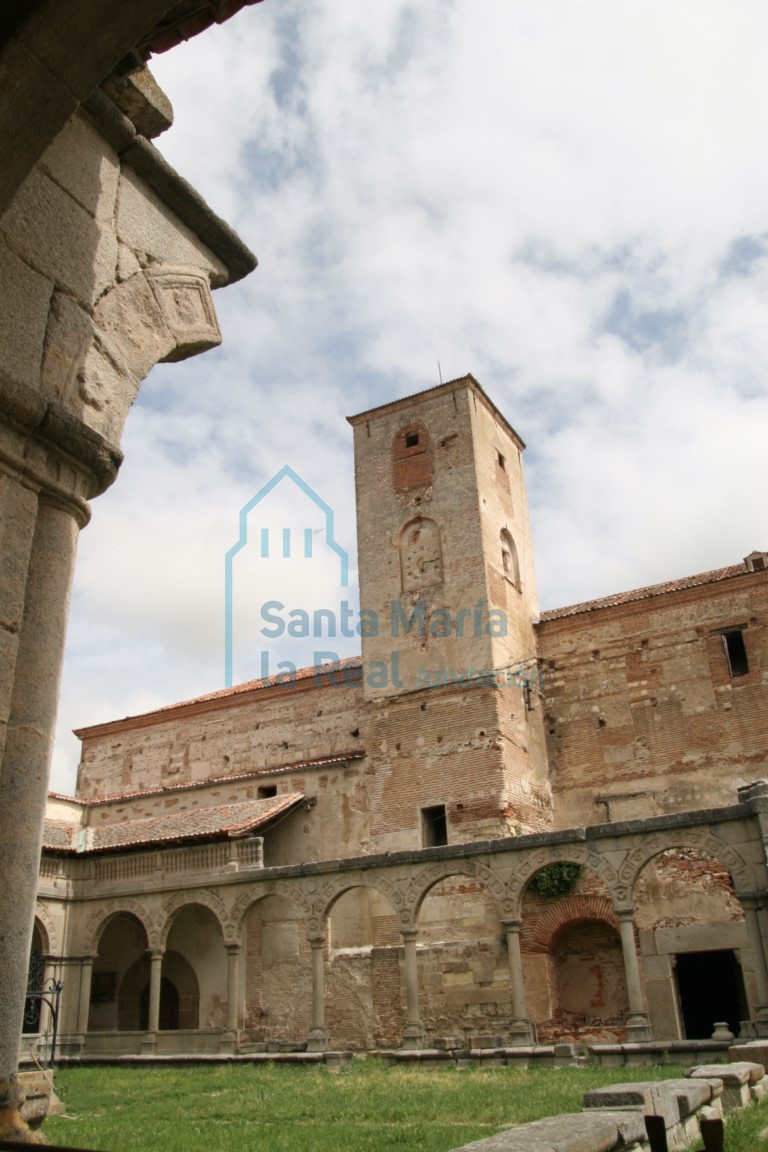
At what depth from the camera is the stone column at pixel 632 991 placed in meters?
12.3

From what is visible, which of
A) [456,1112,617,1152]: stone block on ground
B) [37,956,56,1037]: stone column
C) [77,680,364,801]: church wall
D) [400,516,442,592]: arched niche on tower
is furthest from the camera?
[77,680,364,801]: church wall

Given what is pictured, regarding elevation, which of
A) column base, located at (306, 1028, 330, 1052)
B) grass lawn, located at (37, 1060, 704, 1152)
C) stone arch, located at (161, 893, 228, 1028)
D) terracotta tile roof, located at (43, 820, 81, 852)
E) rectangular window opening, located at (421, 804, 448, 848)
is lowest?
grass lawn, located at (37, 1060, 704, 1152)

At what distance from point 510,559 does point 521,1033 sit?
10.2m

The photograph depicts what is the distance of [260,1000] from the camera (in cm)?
1814

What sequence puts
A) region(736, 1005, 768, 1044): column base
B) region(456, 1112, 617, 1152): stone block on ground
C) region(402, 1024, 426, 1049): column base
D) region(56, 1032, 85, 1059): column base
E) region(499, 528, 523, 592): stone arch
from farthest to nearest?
region(499, 528, 523, 592): stone arch < region(56, 1032, 85, 1059): column base < region(402, 1024, 426, 1049): column base < region(736, 1005, 768, 1044): column base < region(456, 1112, 617, 1152): stone block on ground

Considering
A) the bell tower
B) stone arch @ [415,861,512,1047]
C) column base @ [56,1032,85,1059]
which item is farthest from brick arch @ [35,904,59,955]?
stone arch @ [415,861,512,1047]

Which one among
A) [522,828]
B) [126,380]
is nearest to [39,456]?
[126,380]

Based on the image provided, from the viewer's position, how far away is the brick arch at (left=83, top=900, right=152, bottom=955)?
59.4 ft

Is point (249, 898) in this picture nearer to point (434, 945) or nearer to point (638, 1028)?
point (434, 945)

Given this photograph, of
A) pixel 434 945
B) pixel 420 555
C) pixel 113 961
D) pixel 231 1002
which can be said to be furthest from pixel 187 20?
pixel 113 961

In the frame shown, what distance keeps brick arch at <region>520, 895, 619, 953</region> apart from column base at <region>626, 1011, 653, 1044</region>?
3.48 metres

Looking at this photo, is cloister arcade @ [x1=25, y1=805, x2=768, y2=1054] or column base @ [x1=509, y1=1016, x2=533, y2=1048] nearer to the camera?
column base @ [x1=509, y1=1016, x2=533, y2=1048]

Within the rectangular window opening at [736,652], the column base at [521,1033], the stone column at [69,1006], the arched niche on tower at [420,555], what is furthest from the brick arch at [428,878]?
the stone column at [69,1006]

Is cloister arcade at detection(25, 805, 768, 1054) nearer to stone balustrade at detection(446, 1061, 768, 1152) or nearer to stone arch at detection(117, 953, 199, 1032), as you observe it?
stone arch at detection(117, 953, 199, 1032)
